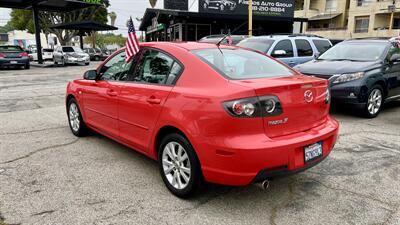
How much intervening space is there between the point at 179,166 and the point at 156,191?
17.6 inches

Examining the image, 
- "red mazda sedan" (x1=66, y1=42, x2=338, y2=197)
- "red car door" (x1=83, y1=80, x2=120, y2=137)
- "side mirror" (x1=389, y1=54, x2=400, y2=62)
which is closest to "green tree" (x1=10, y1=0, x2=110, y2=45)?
"side mirror" (x1=389, y1=54, x2=400, y2=62)

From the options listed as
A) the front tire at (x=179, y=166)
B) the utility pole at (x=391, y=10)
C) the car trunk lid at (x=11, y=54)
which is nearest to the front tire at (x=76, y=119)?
the front tire at (x=179, y=166)

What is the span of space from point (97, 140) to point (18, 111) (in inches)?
139

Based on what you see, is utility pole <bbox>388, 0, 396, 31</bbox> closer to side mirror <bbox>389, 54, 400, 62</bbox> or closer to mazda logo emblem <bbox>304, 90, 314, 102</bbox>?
side mirror <bbox>389, 54, 400, 62</bbox>

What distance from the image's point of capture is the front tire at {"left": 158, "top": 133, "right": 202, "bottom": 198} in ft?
10.9

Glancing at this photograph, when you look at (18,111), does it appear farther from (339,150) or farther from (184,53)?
(339,150)

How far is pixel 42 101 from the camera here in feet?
30.8

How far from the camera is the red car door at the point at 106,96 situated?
4.50m

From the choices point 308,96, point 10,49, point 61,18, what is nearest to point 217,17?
point 10,49

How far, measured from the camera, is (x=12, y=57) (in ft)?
68.3

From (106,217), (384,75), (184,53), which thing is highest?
(184,53)

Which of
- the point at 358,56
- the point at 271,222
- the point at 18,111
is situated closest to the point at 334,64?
the point at 358,56

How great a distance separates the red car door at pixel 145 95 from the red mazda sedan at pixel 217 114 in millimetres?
11

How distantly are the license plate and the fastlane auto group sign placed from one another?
24.0 metres
